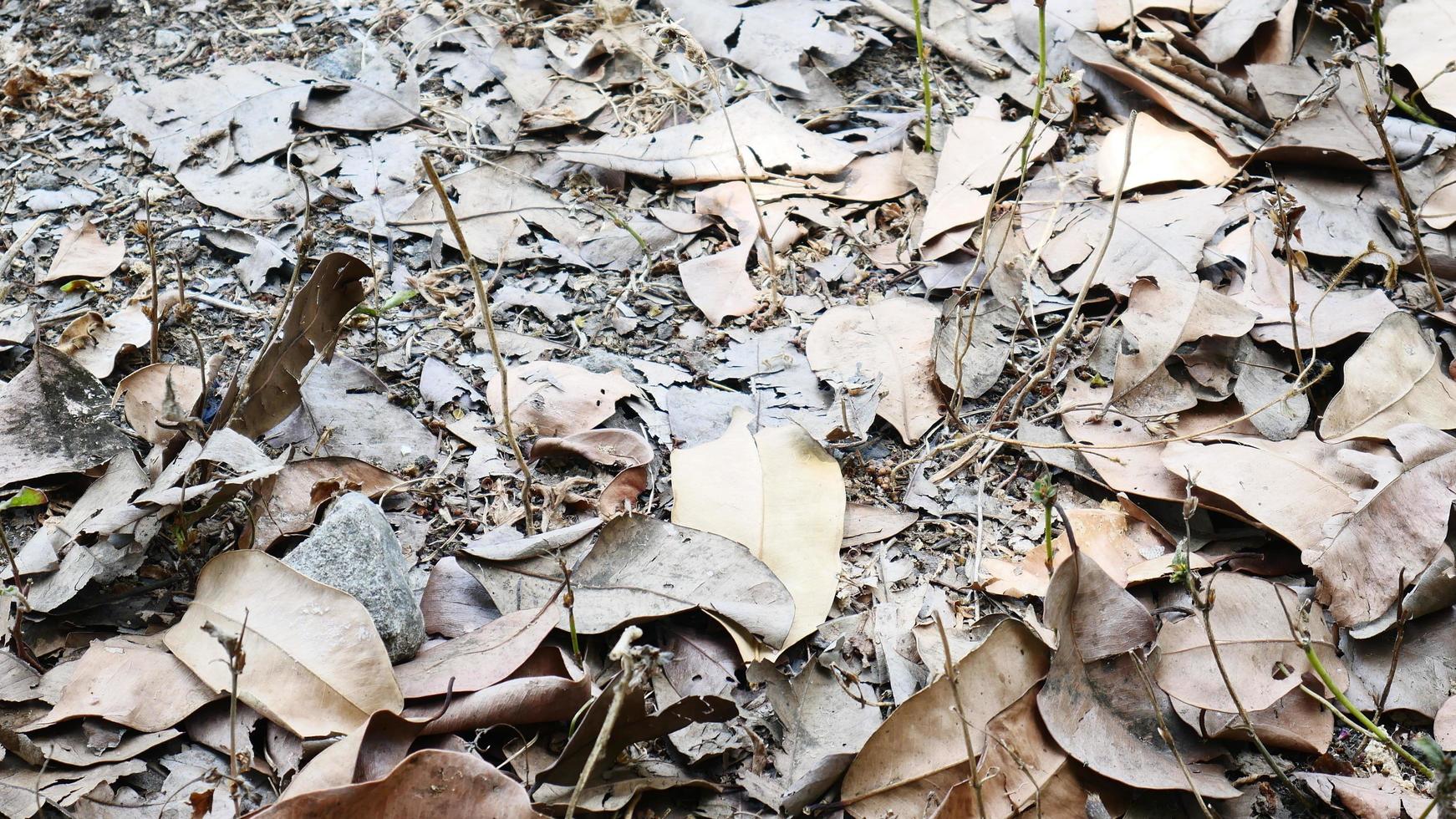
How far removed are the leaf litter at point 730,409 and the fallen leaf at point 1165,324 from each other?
1cm

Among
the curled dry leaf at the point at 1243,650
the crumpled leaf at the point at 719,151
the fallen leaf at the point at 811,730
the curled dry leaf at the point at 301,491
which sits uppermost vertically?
the crumpled leaf at the point at 719,151

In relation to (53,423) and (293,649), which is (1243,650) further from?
(53,423)

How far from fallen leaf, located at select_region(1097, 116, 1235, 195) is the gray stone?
1.76 metres

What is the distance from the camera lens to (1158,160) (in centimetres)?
247

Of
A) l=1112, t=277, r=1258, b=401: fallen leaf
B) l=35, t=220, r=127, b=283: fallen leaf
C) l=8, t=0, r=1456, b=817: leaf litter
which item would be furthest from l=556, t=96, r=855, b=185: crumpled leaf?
l=35, t=220, r=127, b=283: fallen leaf

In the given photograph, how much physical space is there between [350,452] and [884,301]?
1.11 meters

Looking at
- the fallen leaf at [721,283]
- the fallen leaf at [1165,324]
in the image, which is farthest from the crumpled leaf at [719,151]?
the fallen leaf at [1165,324]

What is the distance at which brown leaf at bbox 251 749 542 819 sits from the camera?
1.30 m

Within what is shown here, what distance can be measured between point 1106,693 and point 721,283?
117 cm

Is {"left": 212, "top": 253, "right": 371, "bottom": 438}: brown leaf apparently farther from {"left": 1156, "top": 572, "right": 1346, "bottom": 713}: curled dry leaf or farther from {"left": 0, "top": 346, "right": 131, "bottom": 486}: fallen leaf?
{"left": 1156, "top": 572, "right": 1346, "bottom": 713}: curled dry leaf

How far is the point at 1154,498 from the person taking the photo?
186cm

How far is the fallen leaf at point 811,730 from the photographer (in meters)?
1.50

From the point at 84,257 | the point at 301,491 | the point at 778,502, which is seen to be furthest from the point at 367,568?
the point at 84,257

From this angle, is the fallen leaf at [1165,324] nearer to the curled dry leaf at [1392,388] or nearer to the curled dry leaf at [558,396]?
the curled dry leaf at [1392,388]
